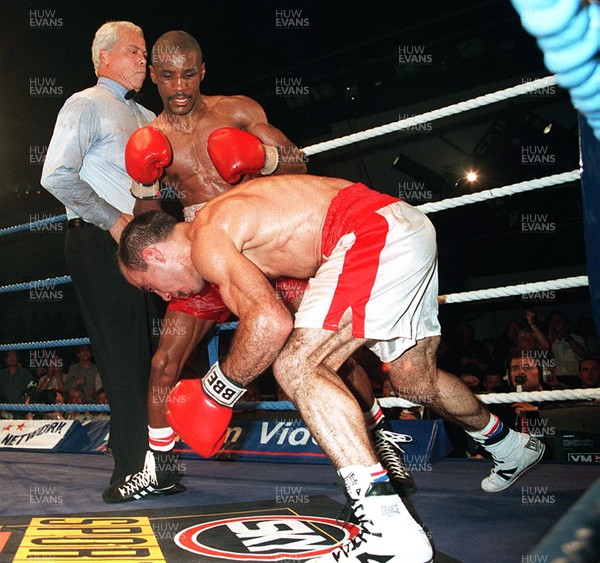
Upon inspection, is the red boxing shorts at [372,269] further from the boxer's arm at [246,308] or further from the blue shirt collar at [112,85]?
the blue shirt collar at [112,85]

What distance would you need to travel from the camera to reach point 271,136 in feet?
6.98

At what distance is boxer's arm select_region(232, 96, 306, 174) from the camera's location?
2051 millimetres

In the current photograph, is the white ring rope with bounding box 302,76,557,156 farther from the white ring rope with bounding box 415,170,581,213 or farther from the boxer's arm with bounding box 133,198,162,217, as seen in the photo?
the boxer's arm with bounding box 133,198,162,217

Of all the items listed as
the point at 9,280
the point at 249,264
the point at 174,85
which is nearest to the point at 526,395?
the point at 249,264

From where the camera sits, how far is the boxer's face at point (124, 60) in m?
2.16

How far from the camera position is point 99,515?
165 cm

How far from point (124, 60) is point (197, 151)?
0.40 metres

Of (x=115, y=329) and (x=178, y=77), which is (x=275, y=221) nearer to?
(x=115, y=329)

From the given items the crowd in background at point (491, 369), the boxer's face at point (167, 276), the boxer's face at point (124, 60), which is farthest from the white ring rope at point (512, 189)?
the crowd in background at point (491, 369)

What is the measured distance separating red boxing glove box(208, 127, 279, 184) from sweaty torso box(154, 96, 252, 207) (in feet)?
0.90

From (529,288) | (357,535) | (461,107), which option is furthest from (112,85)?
(357,535)

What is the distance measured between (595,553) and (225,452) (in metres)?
2.42

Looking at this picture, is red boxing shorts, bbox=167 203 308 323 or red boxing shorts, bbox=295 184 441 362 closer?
red boxing shorts, bbox=295 184 441 362

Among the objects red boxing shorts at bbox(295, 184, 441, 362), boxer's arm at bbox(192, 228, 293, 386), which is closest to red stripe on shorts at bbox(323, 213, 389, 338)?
red boxing shorts at bbox(295, 184, 441, 362)
